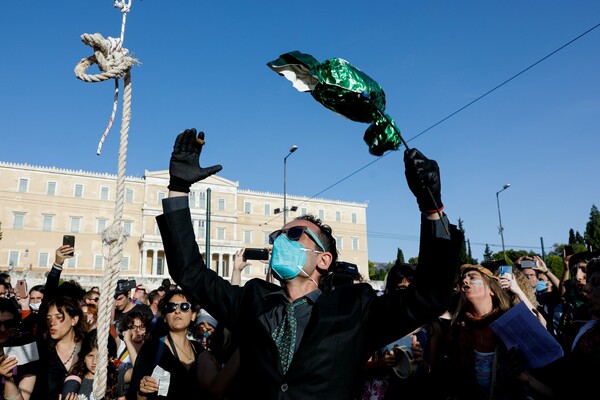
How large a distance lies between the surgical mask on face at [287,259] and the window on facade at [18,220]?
57.1 metres

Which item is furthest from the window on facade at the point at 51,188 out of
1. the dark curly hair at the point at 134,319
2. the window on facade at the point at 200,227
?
the dark curly hair at the point at 134,319

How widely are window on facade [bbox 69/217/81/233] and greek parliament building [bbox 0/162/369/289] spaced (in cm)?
12

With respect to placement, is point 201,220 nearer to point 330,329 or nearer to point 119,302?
point 119,302

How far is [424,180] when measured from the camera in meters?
1.95

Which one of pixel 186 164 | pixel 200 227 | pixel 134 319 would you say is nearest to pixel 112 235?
pixel 186 164

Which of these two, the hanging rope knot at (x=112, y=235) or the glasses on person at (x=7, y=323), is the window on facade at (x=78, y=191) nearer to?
the glasses on person at (x=7, y=323)

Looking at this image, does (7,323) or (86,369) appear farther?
(86,369)

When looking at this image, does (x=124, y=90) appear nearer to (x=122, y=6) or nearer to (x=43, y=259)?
(x=122, y=6)

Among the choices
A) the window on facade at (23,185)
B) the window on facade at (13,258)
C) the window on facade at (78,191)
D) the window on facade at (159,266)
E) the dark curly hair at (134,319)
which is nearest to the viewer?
the dark curly hair at (134,319)

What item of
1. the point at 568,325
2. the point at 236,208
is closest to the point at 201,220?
the point at 236,208

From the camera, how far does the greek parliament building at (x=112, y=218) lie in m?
49.9

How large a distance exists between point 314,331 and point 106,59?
1.67m

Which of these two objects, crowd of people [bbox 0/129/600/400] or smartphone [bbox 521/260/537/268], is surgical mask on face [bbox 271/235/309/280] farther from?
smartphone [bbox 521/260/537/268]

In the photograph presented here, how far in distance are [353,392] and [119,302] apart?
6.48 metres
